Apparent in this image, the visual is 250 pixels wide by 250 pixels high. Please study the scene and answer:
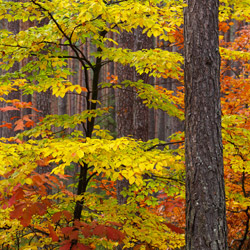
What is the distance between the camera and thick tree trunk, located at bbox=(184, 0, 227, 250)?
3049 mm

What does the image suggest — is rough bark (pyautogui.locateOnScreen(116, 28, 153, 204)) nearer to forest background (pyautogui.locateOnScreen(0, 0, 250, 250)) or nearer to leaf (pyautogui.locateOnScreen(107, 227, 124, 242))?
forest background (pyautogui.locateOnScreen(0, 0, 250, 250))

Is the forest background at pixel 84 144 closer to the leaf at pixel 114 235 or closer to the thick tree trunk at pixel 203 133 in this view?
the leaf at pixel 114 235

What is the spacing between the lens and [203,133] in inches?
123

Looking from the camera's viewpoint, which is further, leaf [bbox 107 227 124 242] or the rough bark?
the rough bark

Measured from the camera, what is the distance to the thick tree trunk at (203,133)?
3.05 m

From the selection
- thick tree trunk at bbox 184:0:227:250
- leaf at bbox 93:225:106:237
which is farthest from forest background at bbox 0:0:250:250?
thick tree trunk at bbox 184:0:227:250

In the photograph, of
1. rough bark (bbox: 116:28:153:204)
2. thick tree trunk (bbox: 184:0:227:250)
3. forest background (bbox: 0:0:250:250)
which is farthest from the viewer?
rough bark (bbox: 116:28:153:204)

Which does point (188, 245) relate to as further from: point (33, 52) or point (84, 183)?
point (33, 52)

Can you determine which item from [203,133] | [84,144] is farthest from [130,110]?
[84,144]

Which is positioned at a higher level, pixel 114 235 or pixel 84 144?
pixel 84 144

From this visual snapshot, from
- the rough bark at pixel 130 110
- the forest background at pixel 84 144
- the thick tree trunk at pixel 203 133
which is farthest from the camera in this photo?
the rough bark at pixel 130 110

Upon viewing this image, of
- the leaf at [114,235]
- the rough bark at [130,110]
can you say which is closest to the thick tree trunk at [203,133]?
the leaf at [114,235]

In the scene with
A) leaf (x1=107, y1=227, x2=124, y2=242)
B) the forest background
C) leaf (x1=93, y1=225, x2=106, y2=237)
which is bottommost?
leaf (x1=107, y1=227, x2=124, y2=242)

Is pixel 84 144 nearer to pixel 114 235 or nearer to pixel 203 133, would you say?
pixel 114 235
